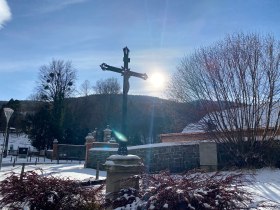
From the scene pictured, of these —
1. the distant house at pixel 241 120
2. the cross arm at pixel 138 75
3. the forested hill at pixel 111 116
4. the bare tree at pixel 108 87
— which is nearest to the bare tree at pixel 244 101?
the distant house at pixel 241 120

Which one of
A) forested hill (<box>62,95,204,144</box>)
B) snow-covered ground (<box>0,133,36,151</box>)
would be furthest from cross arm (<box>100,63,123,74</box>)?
snow-covered ground (<box>0,133,36,151</box>)

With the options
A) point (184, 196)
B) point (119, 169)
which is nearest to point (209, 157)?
point (119, 169)

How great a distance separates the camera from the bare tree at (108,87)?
47750mm

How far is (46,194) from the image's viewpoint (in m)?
4.84

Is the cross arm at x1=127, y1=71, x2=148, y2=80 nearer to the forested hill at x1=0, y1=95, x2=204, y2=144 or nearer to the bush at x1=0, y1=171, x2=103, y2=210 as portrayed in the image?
the bush at x1=0, y1=171, x2=103, y2=210

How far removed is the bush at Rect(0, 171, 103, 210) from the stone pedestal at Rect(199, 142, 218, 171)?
8.38m

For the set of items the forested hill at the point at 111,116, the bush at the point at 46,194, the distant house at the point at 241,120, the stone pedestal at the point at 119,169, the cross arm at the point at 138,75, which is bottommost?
the bush at the point at 46,194

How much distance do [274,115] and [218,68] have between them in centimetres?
356

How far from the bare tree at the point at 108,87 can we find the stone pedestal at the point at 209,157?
35.5 m

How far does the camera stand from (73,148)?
31.8 meters

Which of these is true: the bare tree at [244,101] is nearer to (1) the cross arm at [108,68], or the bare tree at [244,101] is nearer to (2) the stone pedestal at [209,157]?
(2) the stone pedestal at [209,157]

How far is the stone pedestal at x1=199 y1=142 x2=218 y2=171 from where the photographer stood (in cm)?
1261

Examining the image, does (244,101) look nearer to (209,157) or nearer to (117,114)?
(209,157)

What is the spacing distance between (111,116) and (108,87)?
8114 millimetres
